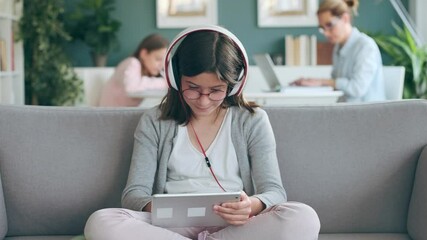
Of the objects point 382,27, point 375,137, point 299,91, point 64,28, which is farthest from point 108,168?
point 382,27

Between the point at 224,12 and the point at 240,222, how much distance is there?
16.7 feet

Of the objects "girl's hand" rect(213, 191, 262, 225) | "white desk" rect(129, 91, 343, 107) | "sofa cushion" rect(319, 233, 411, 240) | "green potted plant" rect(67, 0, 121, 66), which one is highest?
"green potted plant" rect(67, 0, 121, 66)

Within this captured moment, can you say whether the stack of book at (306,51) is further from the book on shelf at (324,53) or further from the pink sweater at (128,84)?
the pink sweater at (128,84)

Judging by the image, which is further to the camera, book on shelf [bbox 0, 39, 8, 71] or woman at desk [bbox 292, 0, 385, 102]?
book on shelf [bbox 0, 39, 8, 71]

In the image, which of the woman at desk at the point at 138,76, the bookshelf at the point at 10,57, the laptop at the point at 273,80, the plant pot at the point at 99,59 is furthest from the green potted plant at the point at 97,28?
the laptop at the point at 273,80

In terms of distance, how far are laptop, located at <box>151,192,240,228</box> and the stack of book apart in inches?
186

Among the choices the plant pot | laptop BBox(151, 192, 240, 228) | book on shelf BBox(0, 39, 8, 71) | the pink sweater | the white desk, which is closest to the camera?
laptop BBox(151, 192, 240, 228)

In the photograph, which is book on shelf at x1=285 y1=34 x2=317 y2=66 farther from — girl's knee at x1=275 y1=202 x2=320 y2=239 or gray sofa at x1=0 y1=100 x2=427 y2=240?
girl's knee at x1=275 y1=202 x2=320 y2=239

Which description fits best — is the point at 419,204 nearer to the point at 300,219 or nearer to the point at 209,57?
the point at 300,219

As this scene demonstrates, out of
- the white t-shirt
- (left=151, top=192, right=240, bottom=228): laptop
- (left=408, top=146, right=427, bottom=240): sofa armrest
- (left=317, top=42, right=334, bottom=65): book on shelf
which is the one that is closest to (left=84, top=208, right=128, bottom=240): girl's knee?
(left=151, top=192, right=240, bottom=228): laptop

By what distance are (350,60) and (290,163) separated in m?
2.28

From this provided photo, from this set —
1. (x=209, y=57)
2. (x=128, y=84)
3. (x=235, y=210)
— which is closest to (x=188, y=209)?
(x=235, y=210)

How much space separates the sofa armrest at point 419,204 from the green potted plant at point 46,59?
14.3 ft

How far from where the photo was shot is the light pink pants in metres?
2.02
